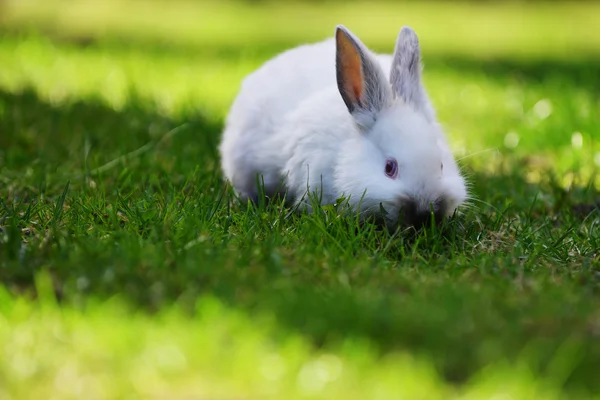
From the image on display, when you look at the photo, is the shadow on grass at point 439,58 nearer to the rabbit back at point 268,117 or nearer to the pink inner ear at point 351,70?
the rabbit back at point 268,117

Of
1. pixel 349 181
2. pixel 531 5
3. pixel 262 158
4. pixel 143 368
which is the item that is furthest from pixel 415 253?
pixel 531 5

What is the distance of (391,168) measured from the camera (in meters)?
3.28

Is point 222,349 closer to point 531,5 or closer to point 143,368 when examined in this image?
point 143,368

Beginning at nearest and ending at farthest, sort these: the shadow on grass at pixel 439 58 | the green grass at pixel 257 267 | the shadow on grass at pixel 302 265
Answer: the green grass at pixel 257 267 < the shadow on grass at pixel 302 265 < the shadow on grass at pixel 439 58

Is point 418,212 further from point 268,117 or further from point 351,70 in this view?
point 268,117

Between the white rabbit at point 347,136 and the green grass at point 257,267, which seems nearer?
the green grass at point 257,267

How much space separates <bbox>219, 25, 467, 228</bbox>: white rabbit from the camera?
3213mm

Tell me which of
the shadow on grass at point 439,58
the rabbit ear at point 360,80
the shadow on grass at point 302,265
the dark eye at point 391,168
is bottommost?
the shadow on grass at point 439,58

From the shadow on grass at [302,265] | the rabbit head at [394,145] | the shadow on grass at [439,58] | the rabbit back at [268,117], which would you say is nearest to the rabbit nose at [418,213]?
the rabbit head at [394,145]

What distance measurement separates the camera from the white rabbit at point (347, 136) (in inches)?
126

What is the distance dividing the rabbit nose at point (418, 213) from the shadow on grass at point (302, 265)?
0.36 ft

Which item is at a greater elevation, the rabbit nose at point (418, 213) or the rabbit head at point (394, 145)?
the rabbit head at point (394, 145)

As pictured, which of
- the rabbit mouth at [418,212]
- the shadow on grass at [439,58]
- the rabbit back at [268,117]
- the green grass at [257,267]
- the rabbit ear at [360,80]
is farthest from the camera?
the shadow on grass at [439,58]

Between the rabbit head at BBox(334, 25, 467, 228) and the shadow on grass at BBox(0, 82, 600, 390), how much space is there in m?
A: 0.16
